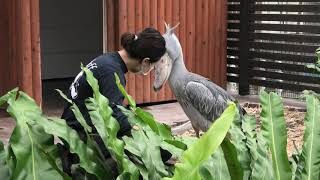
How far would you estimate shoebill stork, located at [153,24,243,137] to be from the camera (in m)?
5.99

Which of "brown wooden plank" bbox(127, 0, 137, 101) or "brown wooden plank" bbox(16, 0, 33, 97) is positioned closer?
"brown wooden plank" bbox(16, 0, 33, 97)

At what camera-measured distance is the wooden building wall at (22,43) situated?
8.85 m

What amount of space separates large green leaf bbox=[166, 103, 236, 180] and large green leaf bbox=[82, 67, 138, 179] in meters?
0.51

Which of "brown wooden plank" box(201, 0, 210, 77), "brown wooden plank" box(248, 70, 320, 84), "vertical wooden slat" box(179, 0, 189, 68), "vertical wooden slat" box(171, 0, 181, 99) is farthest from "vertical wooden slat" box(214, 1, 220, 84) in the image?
"vertical wooden slat" box(171, 0, 181, 99)

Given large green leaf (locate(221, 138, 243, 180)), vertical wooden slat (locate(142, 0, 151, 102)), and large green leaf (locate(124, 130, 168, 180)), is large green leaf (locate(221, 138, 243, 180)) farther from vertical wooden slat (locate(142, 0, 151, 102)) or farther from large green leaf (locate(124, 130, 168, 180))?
vertical wooden slat (locate(142, 0, 151, 102))

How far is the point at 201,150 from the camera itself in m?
1.78

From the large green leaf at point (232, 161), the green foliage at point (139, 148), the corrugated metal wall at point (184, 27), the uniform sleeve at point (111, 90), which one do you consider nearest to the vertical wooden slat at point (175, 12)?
the corrugated metal wall at point (184, 27)

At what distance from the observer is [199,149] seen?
1.78 meters

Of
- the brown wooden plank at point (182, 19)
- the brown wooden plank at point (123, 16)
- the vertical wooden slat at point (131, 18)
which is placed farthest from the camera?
the brown wooden plank at point (182, 19)

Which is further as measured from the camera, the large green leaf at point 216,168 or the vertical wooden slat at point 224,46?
the vertical wooden slat at point 224,46

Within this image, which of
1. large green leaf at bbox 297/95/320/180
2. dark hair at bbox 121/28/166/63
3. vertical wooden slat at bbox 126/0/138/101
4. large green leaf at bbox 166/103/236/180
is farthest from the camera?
vertical wooden slat at bbox 126/0/138/101

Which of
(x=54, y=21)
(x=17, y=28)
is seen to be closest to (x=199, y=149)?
(x=17, y=28)

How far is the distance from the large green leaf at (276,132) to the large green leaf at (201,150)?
73 centimetres

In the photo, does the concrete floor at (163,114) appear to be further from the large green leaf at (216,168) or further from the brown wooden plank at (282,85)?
the large green leaf at (216,168)
